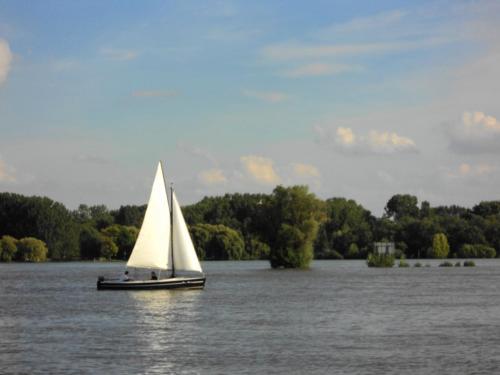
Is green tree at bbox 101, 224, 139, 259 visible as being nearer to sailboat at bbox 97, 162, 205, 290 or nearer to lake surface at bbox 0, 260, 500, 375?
lake surface at bbox 0, 260, 500, 375

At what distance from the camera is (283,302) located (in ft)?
220

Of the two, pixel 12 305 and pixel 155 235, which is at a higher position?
pixel 155 235

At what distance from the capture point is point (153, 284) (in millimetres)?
A: 76000

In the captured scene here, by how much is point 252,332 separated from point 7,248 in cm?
14618

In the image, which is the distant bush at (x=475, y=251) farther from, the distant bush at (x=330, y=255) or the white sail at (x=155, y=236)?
the white sail at (x=155, y=236)

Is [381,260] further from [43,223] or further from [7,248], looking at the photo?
[7,248]

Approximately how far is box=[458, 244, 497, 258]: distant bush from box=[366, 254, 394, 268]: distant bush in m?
42.1

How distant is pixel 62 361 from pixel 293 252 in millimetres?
84951

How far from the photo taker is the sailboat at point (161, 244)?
76438 millimetres

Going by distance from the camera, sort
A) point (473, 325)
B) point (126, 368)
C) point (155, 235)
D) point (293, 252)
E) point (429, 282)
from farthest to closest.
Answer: point (293, 252) → point (429, 282) → point (155, 235) → point (473, 325) → point (126, 368)

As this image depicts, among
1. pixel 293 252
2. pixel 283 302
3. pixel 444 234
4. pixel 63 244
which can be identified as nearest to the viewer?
pixel 283 302

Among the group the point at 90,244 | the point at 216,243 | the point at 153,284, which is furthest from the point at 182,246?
the point at 90,244

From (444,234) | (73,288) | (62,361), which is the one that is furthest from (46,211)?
(62,361)

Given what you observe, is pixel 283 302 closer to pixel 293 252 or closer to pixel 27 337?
pixel 27 337
